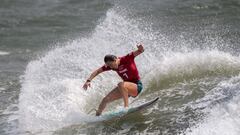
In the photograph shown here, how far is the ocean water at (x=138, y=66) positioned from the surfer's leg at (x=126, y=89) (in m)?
0.60

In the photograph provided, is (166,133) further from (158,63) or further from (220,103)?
(158,63)

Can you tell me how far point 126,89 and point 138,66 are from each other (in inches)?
175

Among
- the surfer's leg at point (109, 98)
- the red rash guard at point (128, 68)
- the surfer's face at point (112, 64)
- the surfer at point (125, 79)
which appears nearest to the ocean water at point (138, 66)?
the surfer's leg at point (109, 98)

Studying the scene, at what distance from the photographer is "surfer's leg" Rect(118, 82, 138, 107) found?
46.4 ft

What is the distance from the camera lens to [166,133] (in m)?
13.2

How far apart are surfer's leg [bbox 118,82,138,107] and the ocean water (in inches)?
23.6

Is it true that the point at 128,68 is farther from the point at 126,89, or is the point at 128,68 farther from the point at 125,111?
the point at 125,111

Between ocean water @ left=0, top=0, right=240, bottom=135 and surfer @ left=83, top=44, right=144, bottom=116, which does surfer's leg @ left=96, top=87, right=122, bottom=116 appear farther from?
ocean water @ left=0, top=0, right=240, bottom=135

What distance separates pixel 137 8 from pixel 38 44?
6.13 metres

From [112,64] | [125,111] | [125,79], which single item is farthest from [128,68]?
[125,111]

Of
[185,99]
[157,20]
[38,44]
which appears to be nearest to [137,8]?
[157,20]

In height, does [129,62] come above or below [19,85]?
above

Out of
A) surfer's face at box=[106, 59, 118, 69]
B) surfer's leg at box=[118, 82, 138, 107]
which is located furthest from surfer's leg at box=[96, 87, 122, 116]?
surfer's face at box=[106, 59, 118, 69]

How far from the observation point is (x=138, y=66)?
18625 mm
